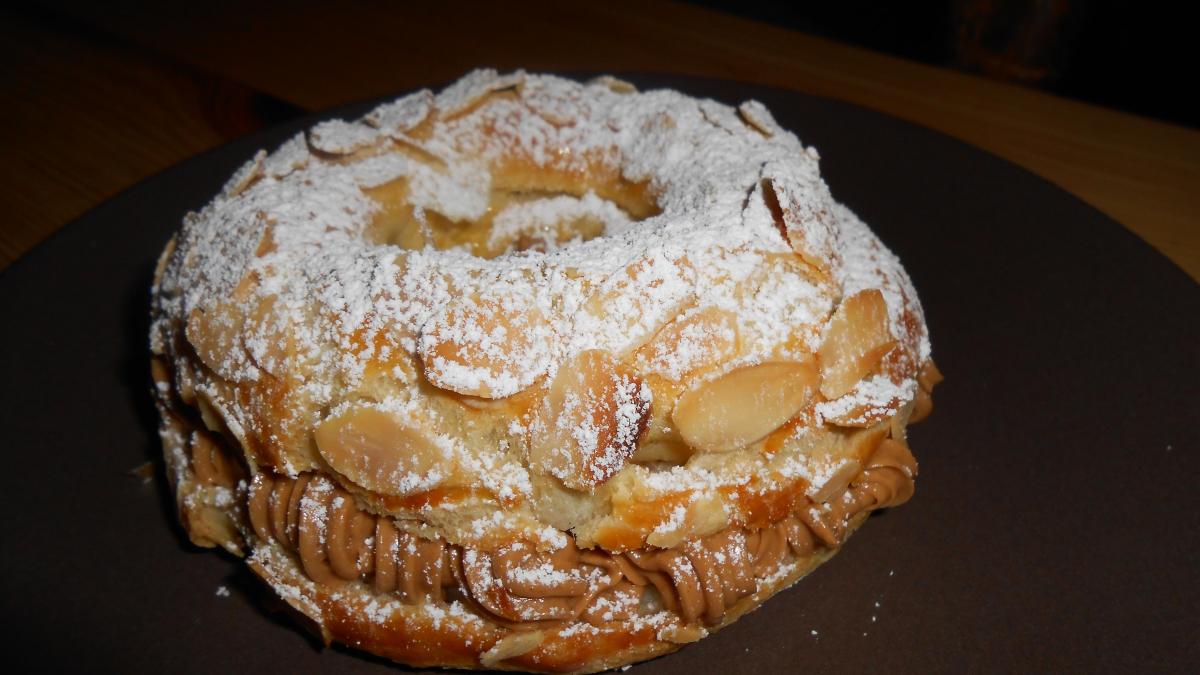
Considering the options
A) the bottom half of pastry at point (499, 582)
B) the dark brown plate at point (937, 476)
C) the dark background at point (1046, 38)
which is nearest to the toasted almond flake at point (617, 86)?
the dark brown plate at point (937, 476)

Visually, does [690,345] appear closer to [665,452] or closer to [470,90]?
[665,452]

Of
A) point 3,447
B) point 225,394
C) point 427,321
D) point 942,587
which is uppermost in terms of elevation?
point 427,321

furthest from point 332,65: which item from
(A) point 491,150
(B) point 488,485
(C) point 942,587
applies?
(C) point 942,587

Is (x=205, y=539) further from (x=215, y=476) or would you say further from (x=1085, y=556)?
(x=1085, y=556)

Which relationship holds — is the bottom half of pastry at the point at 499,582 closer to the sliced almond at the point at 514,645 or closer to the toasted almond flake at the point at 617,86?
the sliced almond at the point at 514,645

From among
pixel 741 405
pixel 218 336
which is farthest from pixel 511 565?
pixel 218 336

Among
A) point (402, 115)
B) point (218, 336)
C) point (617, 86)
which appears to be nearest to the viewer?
point (218, 336)

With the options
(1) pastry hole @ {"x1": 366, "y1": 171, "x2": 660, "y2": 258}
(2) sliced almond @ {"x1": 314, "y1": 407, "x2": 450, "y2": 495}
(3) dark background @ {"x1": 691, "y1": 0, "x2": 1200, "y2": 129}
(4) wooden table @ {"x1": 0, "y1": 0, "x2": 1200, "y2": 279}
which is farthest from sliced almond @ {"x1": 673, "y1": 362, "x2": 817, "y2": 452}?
(3) dark background @ {"x1": 691, "y1": 0, "x2": 1200, "y2": 129}
